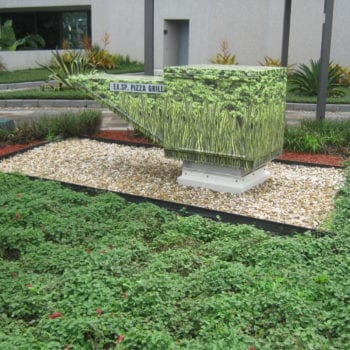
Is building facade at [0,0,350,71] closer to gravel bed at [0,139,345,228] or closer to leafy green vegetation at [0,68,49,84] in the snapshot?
leafy green vegetation at [0,68,49,84]

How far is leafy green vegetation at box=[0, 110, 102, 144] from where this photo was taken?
9.90 m

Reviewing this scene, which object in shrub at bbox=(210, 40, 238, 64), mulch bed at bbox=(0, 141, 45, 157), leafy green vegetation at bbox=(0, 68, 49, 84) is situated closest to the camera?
mulch bed at bbox=(0, 141, 45, 157)

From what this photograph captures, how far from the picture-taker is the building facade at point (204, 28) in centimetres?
1688

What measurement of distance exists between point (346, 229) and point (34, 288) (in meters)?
2.99

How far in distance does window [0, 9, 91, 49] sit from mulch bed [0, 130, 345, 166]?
1443cm

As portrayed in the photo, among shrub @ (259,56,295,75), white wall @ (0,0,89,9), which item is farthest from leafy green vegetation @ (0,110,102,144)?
white wall @ (0,0,89,9)

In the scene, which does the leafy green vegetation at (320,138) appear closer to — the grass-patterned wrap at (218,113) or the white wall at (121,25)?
the grass-patterned wrap at (218,113)

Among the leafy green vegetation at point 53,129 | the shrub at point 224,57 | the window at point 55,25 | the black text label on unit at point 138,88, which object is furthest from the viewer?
the window at point 55,25

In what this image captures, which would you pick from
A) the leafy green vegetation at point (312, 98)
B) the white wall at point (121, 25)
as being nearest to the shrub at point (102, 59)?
the white wall at point (121, 25)

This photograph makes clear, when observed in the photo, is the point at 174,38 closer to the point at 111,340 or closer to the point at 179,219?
the point at 179,219

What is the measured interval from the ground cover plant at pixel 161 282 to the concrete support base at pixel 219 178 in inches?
50.0

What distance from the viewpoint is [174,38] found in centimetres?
1991

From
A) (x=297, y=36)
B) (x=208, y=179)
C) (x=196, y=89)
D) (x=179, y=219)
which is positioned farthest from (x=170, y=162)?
(x=297, y=36)

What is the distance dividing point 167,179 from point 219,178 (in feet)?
2.69
